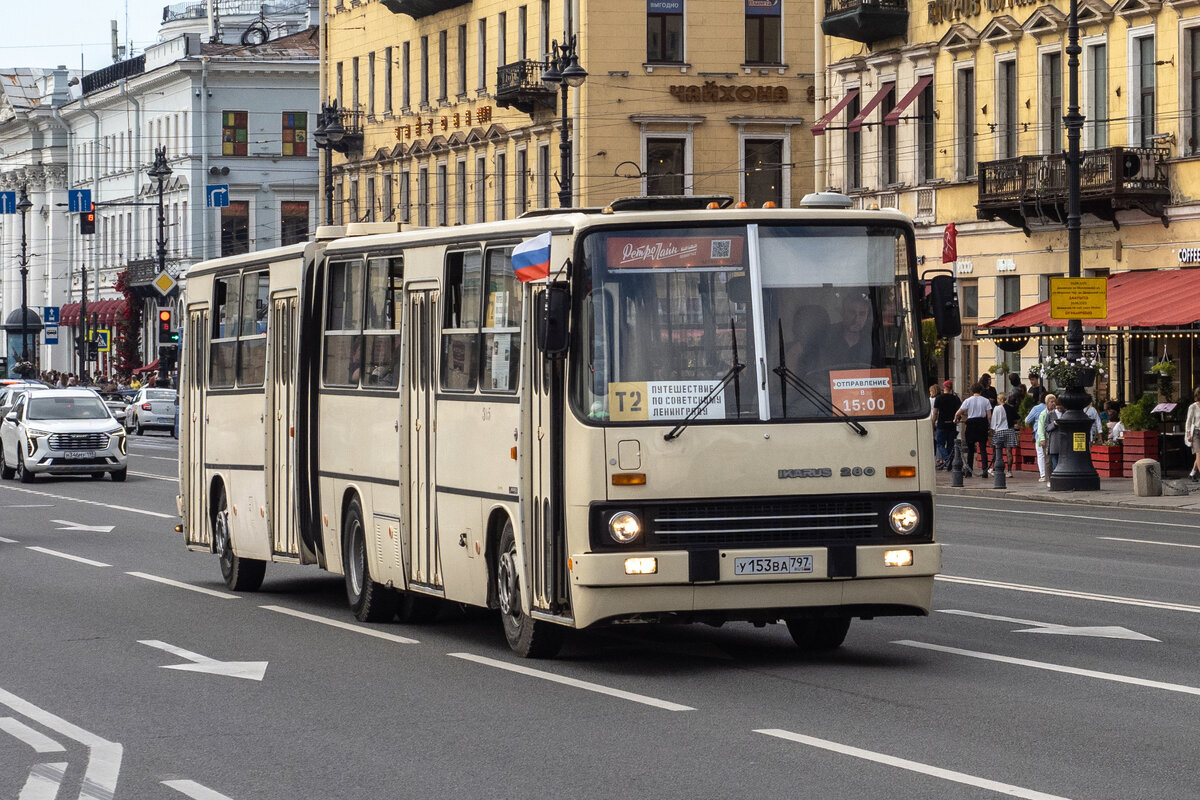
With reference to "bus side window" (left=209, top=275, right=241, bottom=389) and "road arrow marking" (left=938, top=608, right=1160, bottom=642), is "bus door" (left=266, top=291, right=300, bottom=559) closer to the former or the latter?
"bus side window" (left=209, top=275, right=241, bottom=389)

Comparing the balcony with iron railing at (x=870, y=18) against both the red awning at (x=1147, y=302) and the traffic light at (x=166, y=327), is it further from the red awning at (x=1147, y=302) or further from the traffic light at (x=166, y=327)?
the traffic light at (x=166, y=327)

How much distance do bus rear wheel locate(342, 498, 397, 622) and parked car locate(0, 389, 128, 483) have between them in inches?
968

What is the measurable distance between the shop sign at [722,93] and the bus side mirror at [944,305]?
4739 cm

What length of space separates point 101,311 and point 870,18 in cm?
6139

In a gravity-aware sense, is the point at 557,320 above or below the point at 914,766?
above

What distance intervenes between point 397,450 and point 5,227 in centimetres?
11345

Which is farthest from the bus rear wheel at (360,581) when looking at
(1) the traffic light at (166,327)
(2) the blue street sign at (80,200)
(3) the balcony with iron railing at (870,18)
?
(2) the blue street sign at (80,200)

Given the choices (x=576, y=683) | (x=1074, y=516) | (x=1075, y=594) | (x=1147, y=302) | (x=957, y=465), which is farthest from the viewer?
(x=1147, y=302)

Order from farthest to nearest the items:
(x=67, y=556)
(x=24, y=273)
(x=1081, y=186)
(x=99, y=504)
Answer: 1. (x=24, y=273)
2. (x=1081, y=186)
3. (x=99, y=504)
4. (x=67, y=556)

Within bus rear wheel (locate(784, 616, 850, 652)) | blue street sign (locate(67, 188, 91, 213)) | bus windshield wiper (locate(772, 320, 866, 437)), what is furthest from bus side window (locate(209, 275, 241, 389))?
blue street sign (locate(67, 188, 91, 213))

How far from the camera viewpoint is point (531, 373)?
13.5 metres

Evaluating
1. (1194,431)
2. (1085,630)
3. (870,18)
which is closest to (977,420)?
(1194,431)

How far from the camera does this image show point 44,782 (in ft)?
31.2

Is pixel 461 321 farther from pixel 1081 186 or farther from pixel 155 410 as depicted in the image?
pixel 155 410
